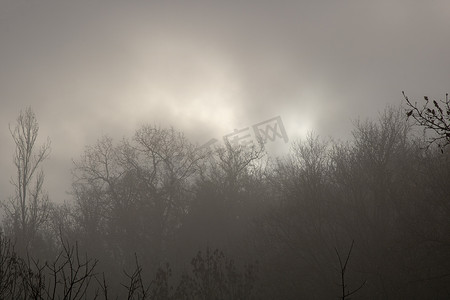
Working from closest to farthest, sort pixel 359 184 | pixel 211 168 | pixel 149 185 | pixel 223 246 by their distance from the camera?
pixel 359 184, pixel 223 246, pixel 149 185, pixel 211 168

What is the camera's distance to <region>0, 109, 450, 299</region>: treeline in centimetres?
1307

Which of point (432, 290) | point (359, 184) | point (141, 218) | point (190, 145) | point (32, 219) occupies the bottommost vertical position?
point (432, 290)

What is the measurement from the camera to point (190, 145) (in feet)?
114

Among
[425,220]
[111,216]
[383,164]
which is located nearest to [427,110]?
[425,220]

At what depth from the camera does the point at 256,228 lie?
19.8 m

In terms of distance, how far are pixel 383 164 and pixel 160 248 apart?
1764 cm

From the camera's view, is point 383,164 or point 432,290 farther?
point 383,164

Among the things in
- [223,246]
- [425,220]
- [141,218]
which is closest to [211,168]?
[141,218]

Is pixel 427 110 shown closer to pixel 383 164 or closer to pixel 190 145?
pixel 383 164

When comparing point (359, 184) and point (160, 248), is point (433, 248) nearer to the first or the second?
point (359, 184)

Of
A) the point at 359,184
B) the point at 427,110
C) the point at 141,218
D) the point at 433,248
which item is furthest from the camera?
the point at 141,218

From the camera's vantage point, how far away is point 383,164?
17047 mm

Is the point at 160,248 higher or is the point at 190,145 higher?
the point at 190,145

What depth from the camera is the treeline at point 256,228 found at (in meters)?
13.1
